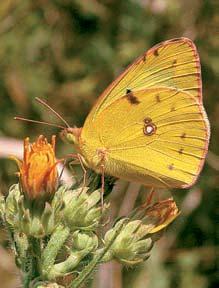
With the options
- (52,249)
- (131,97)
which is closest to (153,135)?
(131,97)

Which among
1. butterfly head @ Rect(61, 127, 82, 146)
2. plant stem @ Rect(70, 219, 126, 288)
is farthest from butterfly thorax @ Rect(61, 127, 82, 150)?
plant stem @ Rect(70, 219, 126, 288)

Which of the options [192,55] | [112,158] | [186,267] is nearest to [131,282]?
[186,267]

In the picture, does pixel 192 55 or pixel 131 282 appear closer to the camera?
pixel 192 55

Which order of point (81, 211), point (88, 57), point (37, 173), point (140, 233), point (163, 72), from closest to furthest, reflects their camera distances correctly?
point (37, 173) < point (81, 211) < point (140, 233) < point (163, 72) < point (88, 57)

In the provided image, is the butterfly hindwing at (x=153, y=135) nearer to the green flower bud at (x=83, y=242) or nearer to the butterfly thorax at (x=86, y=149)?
the butterfly thorax at (x=86, y=149)

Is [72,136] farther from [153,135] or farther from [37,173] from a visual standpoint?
[37,173]

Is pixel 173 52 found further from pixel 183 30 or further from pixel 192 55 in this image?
pixel 183 30
